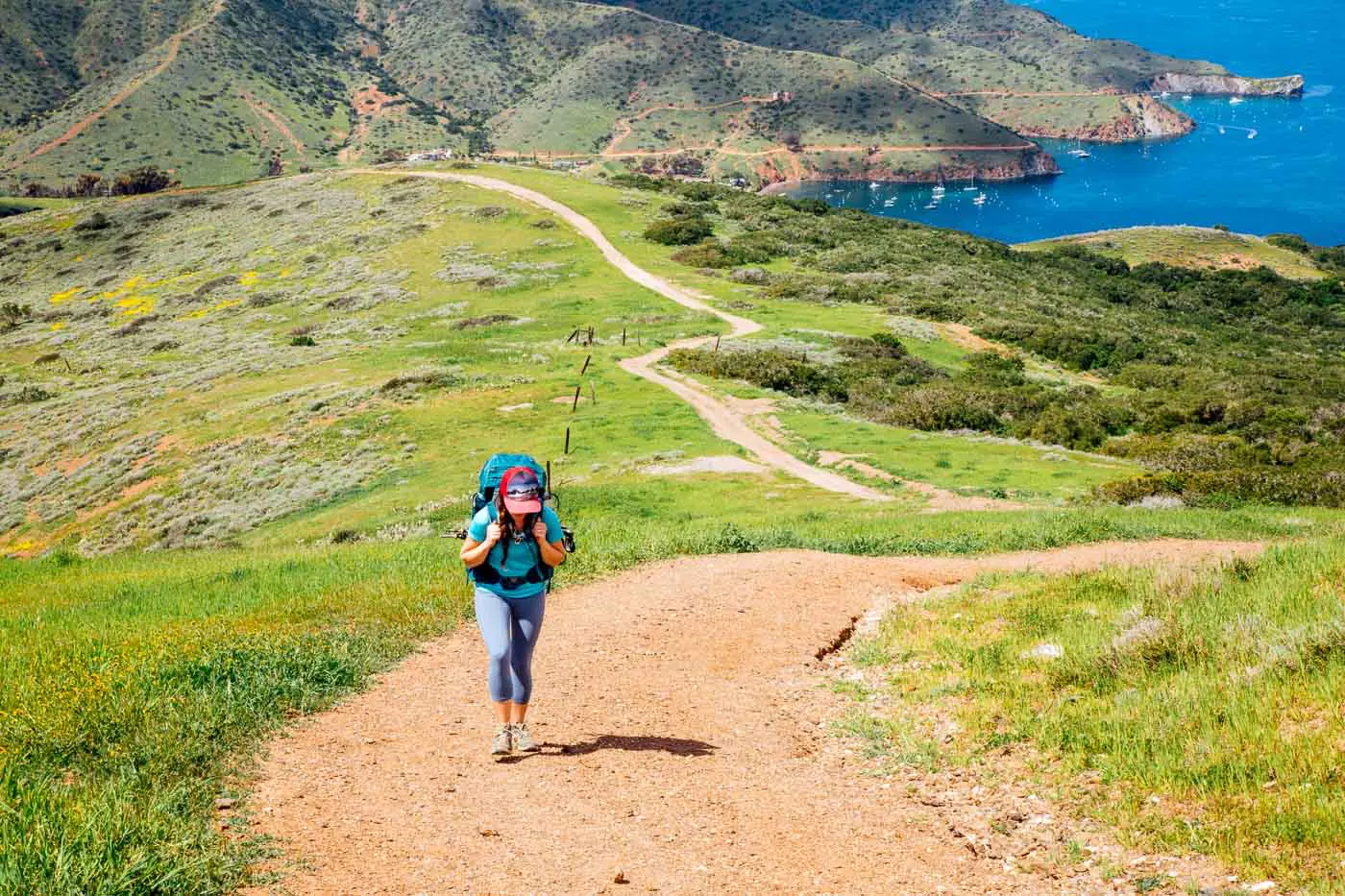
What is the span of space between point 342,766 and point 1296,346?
83003mm

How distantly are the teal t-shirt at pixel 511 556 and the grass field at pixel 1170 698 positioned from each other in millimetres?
3926

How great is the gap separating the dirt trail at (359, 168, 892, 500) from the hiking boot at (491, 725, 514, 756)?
18702 mm

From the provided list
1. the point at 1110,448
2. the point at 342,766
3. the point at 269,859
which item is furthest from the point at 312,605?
the point at 1110,448

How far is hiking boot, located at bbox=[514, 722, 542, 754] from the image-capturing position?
30.3ft

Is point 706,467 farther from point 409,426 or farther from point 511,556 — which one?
point 511,556

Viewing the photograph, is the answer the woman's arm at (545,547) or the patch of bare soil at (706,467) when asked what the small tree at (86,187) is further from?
the woman's arm at (545,547)

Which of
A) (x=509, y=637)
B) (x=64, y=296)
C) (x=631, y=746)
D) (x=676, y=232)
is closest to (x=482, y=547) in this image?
(x=509, y=637)

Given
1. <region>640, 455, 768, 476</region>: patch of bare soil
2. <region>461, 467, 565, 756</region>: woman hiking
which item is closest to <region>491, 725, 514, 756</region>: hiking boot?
<region>461, 467, 565, 756</region>: woman hiking

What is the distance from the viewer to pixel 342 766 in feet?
28.3

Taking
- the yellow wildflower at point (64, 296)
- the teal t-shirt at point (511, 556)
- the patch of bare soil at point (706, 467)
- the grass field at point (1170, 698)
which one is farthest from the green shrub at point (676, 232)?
the teal t-shirt at point (511, 556)

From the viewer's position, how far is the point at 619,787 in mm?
8469

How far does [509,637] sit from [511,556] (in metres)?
0.84

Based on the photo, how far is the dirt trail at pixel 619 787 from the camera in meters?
6.79

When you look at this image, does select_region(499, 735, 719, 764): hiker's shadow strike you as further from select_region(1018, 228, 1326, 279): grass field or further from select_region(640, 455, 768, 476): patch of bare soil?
select_region(1018, 228, 1326, 279): grass field
